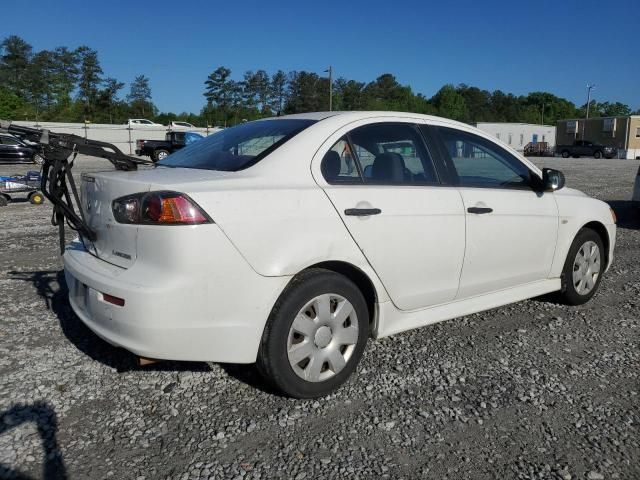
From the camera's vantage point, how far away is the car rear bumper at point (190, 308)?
8.38 feet

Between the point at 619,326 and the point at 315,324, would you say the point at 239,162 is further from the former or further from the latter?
the point at 619,326

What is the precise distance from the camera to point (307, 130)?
316 cm

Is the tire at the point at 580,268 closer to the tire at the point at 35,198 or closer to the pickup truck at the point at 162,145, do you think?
the tire at the point at 35,198

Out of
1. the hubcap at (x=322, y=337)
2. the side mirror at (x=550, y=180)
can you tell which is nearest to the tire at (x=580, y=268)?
the side mirror at (x=550, y=180)

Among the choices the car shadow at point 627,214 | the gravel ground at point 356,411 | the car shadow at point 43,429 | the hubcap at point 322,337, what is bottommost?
the car shadow at point 43,429

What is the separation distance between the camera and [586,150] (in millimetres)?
51688

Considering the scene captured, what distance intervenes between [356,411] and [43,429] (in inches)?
62.4

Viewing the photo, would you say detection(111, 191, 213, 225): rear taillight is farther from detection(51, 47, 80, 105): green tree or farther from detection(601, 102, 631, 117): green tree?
detection(601, 102, 631, 117): green tree

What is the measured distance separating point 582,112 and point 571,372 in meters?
142

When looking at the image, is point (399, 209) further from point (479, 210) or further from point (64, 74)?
point (64, 74)

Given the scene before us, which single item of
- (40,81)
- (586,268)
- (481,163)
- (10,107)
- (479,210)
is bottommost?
(586,268)

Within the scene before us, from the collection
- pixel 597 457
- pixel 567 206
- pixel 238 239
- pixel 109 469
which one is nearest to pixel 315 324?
pixel 238 239

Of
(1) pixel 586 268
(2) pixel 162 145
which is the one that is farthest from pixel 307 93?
(1) pixel 586 268

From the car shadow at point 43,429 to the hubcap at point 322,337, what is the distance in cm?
117
